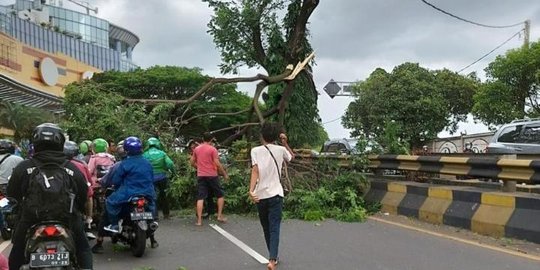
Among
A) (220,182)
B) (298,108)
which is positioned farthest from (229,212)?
(298,108)

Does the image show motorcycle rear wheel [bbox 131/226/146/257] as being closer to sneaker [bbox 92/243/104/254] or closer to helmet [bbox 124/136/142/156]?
sneaker [bbox 92/243/104/254]

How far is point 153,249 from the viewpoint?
8688 mm

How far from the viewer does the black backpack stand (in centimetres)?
496

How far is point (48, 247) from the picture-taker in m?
4.98

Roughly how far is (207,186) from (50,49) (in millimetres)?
82125

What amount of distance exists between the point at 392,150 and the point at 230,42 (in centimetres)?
1034

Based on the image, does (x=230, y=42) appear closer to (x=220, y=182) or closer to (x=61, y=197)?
(x=220, y=182)

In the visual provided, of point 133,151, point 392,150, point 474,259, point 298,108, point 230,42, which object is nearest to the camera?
point 474,259

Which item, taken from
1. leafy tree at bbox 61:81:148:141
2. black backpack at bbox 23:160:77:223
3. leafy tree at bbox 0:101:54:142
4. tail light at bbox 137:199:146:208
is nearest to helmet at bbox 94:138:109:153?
tail light at bbox 137:199:146:208

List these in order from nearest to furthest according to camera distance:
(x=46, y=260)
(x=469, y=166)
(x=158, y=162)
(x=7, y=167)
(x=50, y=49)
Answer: (x=46, y=260), (x=469, y=166), (x=7, y=167), (x=158, y=162), (x=50, y=49)

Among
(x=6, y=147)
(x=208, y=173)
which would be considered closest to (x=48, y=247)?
(x=6, y=147)

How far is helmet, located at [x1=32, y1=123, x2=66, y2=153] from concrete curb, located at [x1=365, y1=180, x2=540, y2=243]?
6.04 m

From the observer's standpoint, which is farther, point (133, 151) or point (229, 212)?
point (229, 212)

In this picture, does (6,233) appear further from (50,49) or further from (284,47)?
(50,49)
